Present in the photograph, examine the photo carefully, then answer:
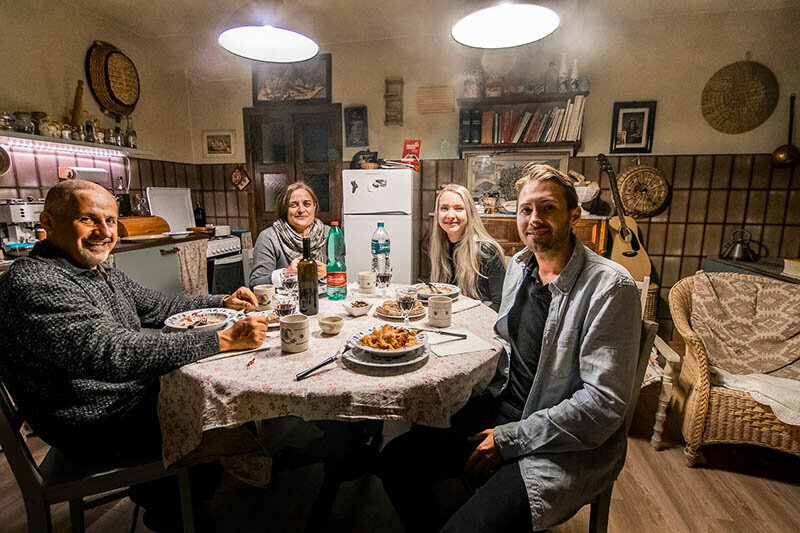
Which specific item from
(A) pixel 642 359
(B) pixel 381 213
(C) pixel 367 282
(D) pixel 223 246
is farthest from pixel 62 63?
(A) pixel 642 359

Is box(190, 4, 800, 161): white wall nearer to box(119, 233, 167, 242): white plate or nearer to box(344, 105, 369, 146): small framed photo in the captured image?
box(344, 105, 369, 146): small framed photo

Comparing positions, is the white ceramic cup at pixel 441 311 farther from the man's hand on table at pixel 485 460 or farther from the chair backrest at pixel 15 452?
the chair backrest at pixel 15 452

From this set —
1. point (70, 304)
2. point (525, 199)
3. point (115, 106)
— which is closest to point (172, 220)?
point (115, 106)

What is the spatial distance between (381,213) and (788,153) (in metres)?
3.40

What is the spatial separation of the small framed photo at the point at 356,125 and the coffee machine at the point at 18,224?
2605 mm

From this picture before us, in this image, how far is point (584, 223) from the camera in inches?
129

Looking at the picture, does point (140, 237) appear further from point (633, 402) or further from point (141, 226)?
point (633, 402)

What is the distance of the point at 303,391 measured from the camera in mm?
938

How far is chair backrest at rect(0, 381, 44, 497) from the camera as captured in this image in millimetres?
987

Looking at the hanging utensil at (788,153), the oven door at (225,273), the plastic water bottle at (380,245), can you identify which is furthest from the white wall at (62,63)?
the hanging utensil at (788,153)

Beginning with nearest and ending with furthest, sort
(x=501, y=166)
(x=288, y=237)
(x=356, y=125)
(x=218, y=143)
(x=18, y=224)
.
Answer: (x=288, y=237) < (x=18, y=224) < (x=501, y=166) < (x=356, y=125) < (x=218, y=143)

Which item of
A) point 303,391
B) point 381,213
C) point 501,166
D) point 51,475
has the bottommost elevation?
point 51,475

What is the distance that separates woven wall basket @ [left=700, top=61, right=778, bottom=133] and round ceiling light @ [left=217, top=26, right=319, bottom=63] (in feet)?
11.5

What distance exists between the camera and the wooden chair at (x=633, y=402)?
1.09m
